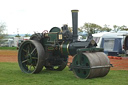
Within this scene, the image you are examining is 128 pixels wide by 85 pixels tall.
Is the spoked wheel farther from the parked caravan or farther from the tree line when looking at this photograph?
the tree line

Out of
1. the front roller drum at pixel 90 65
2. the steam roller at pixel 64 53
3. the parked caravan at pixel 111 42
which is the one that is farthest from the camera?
the parked caravan at pixel 111 42

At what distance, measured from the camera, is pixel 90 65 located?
8.31 m

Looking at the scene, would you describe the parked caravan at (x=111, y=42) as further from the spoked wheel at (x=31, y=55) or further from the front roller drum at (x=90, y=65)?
the front roller drum at (x=90, y=65)

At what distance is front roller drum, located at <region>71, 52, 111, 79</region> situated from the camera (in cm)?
841

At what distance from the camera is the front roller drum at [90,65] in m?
8.41

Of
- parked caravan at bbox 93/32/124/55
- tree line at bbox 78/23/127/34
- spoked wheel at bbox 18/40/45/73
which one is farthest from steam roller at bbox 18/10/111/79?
tree line at bbox 78/23/127/34

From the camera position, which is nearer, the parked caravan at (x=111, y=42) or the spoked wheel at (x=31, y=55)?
the spoked wheel at (x=31, y=55)

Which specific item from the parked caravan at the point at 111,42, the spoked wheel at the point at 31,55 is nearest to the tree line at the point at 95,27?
the parked caravan at the point at 111,42

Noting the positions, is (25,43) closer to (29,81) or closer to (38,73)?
(38,73)

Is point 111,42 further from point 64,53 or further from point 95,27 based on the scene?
point 95,27

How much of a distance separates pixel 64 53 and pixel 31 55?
1402mm

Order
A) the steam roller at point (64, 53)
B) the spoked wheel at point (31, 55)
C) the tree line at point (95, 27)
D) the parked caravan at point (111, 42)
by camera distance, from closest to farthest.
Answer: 1. the steam roller at point (64, 53)
2. the spoked wheel at point (31, 55)
3. the parked caravan at point (111, 42)
4. the tree line at point (95, 27)

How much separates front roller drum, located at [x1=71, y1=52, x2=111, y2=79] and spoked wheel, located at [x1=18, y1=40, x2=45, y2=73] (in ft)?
5.22

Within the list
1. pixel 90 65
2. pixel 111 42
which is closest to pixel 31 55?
pixel 90 65
